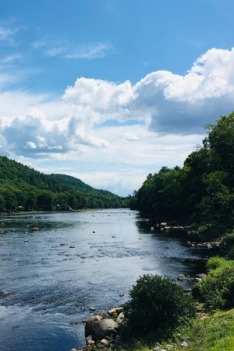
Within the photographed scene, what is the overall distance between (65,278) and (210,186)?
146 ft

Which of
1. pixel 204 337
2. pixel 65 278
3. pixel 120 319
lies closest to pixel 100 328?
pixel 120 319

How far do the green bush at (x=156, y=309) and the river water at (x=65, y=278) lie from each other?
3.73m

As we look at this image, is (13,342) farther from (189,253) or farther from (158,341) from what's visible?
(189,253)

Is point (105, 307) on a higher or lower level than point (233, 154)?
lower

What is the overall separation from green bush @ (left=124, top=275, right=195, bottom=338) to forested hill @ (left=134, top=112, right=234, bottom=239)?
161ft

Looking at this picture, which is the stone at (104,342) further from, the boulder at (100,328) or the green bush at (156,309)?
the green bush at (156,309)

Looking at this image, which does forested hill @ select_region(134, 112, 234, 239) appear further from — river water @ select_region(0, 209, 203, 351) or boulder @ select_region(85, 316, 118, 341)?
boulder @ select_region(85, 316, 118, 341)

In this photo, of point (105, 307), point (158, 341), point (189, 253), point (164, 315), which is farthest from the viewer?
point (189, 253)

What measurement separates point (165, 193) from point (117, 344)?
10145 cm

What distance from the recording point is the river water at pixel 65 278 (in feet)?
82.5

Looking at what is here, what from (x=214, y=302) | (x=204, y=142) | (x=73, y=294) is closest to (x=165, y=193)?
(x=204, y=142)

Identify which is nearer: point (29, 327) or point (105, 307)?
point (29, 327)

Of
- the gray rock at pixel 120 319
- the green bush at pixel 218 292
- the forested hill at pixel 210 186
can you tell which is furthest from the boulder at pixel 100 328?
the forested hill at pixel 210 186

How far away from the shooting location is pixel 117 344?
21.4m
